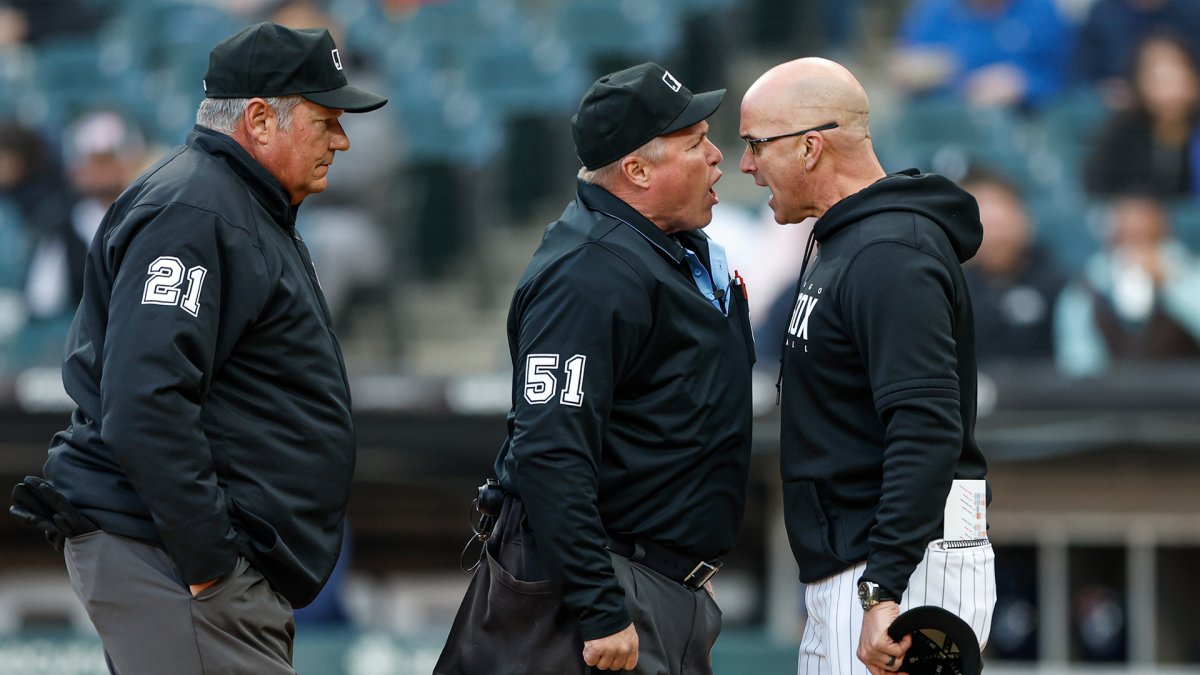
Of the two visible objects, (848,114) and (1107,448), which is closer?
(848,114)

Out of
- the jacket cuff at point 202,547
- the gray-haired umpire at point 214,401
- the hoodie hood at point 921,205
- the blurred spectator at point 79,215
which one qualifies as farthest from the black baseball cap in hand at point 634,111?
the blurred spectator at point 79,215

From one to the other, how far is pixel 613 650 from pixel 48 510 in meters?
1.12

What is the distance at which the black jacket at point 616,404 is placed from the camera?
10.5 ft

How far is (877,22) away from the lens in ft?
33.7

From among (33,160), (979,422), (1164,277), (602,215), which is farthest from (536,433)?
(33,160)

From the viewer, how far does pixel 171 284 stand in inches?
121

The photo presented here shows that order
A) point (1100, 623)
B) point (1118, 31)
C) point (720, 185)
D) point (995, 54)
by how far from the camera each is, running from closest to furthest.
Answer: point (1100, 623), point (1118, 31), point (995, 54), point (720, 185)

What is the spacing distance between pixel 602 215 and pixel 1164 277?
4.66 m

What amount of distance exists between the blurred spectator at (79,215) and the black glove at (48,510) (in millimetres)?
4774

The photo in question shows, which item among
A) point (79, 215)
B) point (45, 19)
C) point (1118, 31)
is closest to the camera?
point (79, 215)

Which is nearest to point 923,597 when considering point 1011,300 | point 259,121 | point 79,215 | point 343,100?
point 343,100

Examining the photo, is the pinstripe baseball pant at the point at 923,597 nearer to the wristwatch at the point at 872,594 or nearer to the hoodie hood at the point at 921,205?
the wristwatch at the point at 872,594

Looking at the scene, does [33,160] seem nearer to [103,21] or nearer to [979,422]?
[103,21]

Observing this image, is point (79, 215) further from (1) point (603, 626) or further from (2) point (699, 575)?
(1) point (603, 626)
